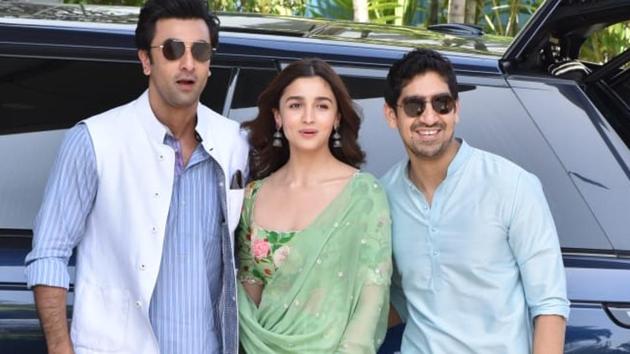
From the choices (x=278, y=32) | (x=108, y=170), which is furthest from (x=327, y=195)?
(x=278, y=32)

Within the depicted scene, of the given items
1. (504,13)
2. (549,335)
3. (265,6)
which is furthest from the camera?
(504,13)

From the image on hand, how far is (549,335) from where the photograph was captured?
8.16 feet

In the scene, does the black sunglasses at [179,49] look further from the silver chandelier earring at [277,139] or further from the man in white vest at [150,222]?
the silver chandelier earring at [277,139]

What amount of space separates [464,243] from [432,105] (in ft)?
1.08

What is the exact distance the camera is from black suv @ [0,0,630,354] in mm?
2816

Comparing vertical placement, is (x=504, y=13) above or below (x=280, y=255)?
below

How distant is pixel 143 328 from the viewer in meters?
2.59

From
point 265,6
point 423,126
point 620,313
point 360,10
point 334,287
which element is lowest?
point 265,6

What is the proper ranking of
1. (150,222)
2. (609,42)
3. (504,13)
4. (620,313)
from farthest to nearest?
(504,13), (609,42), (620,313), (150,222)

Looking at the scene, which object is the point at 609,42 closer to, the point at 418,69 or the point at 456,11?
the point at 456,11

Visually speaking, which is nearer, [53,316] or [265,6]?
[53,316]

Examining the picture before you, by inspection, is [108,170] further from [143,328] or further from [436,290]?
[436,290]

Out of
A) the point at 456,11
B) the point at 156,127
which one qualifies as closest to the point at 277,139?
the point at 156,127

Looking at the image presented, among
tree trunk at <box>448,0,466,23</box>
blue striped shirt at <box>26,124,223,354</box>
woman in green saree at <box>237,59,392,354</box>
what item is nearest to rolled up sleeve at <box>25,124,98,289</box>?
blue striped shirt at <box>26,124,223,354</box>
